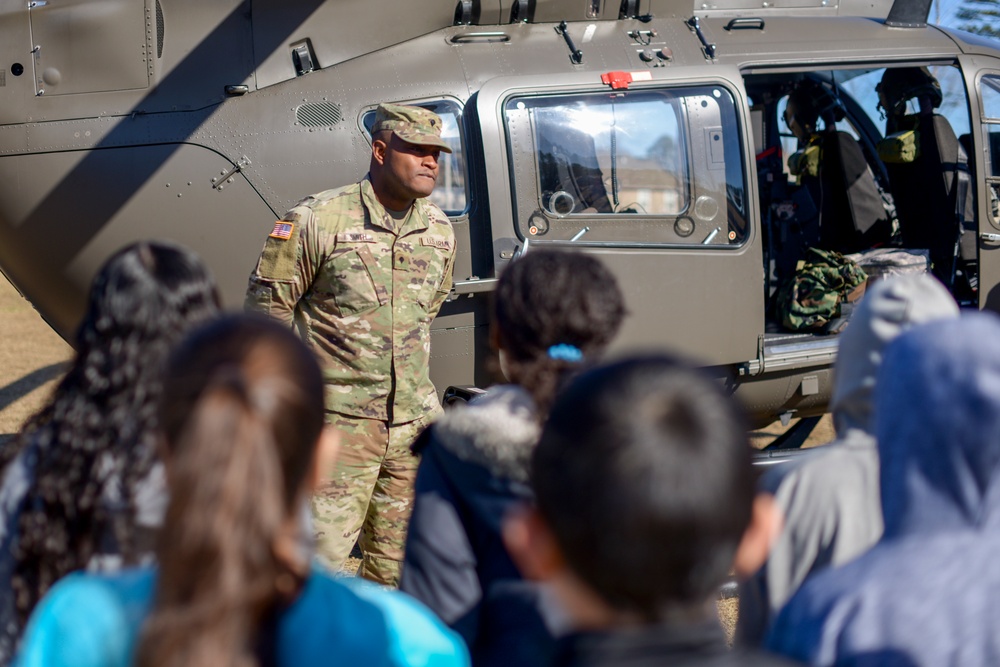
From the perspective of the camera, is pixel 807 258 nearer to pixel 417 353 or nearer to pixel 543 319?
pixel 417 353

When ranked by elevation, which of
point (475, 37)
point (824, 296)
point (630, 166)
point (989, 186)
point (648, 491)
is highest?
point (475, 37)

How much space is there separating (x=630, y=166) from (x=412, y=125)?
1.29 m

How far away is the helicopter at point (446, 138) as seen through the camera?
4.30 m

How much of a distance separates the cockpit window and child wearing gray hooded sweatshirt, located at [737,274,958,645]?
264 cm

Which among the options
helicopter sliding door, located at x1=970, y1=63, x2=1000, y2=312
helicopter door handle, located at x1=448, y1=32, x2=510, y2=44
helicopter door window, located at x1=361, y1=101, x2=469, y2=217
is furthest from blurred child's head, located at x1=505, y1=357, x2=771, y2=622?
helicopter sliding door, located at x1=970, y1=63, x2=1000, y2=312

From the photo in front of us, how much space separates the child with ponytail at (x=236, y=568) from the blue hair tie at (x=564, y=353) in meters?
0.59

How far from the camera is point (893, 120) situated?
18.8 feet

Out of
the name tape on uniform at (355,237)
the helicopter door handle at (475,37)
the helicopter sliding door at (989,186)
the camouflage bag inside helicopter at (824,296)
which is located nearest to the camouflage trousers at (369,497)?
the name tape on uniform at (355,237)

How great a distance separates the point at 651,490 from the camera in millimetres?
1091

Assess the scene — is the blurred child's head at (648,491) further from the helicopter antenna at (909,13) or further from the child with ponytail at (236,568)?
the helicopter antenna at (909,13)

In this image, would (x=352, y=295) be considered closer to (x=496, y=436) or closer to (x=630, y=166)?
(x=630, y=166)

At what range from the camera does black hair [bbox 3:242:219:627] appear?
149 cm

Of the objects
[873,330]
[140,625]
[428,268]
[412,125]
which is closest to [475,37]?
[412,125]

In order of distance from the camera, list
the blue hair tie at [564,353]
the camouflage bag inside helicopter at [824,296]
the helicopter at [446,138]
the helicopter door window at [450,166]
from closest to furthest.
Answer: the blue hair tie at [564,353], the helicopter at [446,138], the helicopter door window at [450,166], the camouflage bag inside helicopter at [824,296]
